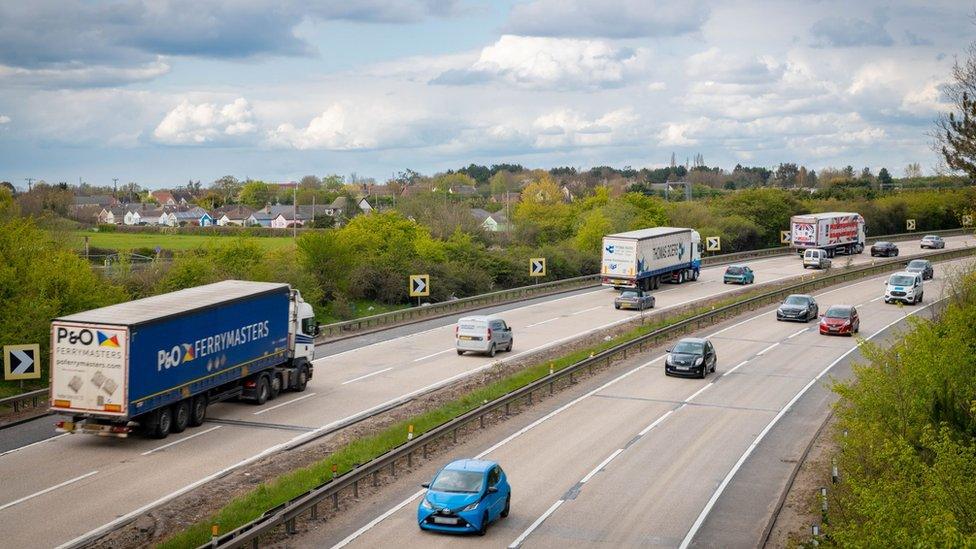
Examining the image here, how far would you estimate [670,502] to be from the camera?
22359 millimetres

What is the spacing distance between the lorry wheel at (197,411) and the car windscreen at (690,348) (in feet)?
58.5

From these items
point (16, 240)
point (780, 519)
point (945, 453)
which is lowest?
point (780, 519)

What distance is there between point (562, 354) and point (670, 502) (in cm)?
2079

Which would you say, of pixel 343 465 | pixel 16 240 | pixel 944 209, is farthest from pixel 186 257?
pixel 944 209

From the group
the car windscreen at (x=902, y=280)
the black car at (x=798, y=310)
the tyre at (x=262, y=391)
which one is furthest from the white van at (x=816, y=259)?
the tyre at (x=262, y=391)

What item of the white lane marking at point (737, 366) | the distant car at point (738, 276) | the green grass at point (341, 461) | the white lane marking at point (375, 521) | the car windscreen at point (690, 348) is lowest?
the white lane marking at point (375, 521)

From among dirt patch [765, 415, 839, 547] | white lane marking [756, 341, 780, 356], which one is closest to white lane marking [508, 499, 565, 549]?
dirt patch [765, 415, 839, 547]

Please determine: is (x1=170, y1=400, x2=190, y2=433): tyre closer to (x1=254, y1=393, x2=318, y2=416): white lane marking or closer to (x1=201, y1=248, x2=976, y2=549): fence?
(x1=254, y1=393, x2=318, y2=416): white lane marking

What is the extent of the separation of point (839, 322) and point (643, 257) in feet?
60.9

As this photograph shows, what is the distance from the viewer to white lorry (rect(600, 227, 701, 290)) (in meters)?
64.4

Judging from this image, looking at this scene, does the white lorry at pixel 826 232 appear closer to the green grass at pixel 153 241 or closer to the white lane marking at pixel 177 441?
the green grass at pixel 153 241

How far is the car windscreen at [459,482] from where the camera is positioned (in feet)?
65.2

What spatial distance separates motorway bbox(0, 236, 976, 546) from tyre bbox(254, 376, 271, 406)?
308mm

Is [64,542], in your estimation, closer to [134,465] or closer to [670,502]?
[134,465]
